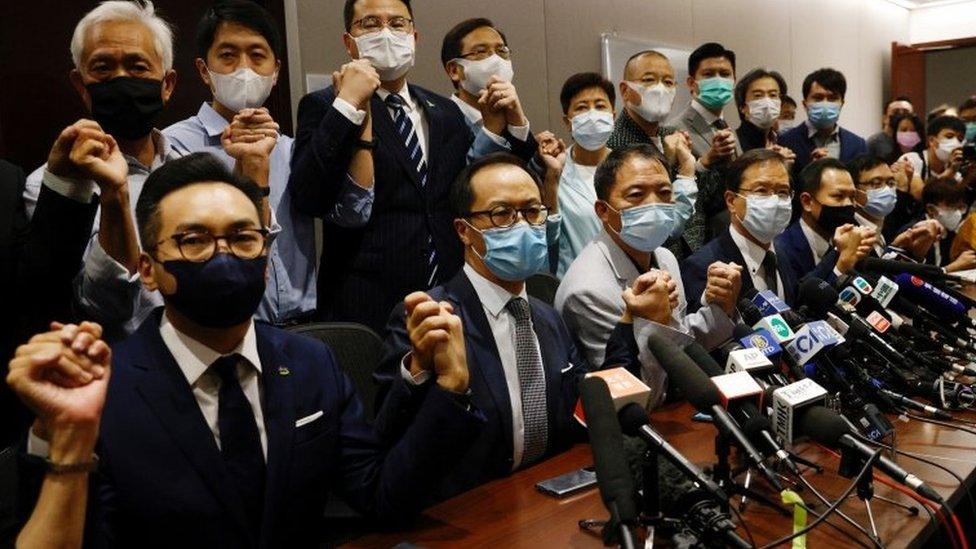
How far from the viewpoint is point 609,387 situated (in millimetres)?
1243

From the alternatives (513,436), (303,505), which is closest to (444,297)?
(513,436)

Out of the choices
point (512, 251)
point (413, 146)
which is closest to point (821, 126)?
point (413, 146)

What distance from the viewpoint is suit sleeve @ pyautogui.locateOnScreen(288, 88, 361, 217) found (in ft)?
7.02

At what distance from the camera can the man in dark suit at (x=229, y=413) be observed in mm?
1258

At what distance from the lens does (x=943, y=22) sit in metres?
9.51

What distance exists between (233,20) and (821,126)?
361 centimetres

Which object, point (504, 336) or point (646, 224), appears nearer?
point (504, 336)

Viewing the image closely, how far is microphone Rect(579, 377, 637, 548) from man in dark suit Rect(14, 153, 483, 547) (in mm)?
353

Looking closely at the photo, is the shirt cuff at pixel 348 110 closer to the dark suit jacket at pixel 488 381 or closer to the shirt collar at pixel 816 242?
the dark suit jacket at pixel 488 381

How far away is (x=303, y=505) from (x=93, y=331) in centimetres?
50

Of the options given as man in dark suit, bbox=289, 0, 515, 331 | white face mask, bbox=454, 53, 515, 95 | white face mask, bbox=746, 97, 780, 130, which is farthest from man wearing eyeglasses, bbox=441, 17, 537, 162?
white face mask, bbox=746, 97, 780, 130

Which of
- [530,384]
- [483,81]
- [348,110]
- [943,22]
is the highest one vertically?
[943,22]

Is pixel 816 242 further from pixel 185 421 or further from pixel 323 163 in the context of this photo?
pixel 185 421

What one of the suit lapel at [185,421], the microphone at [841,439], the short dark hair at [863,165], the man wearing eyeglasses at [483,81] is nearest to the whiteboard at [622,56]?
the short dark hair at [863,165]
